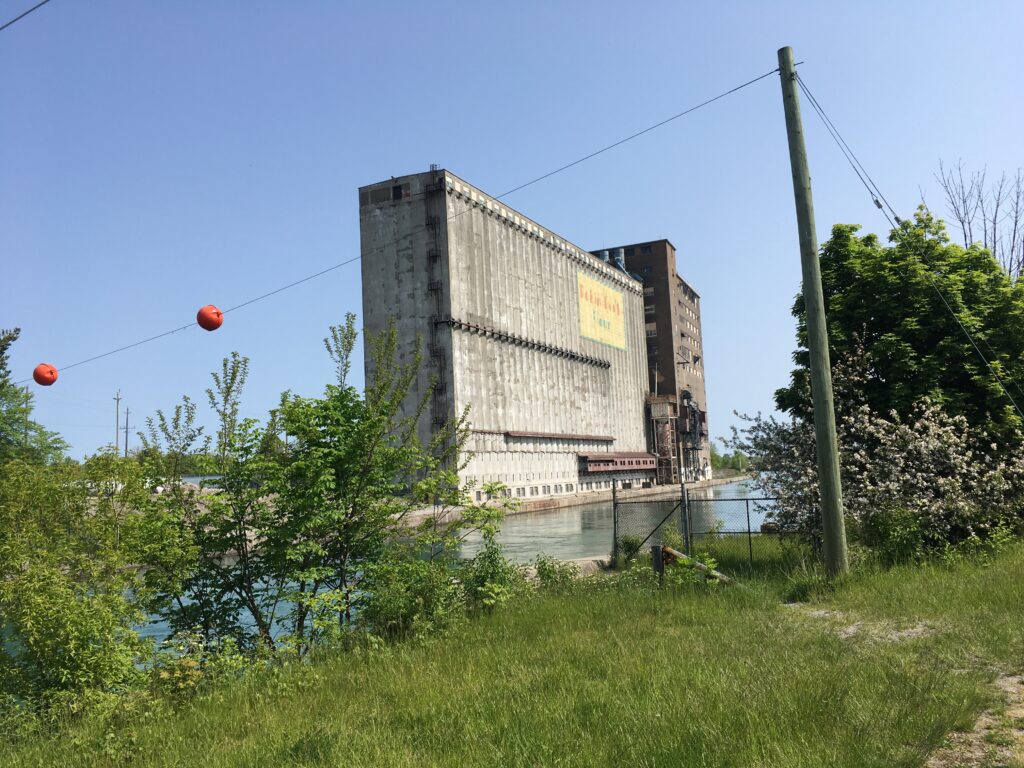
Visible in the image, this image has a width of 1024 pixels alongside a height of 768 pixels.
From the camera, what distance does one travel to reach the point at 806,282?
1175 cm

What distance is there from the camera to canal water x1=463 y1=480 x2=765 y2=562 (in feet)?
101

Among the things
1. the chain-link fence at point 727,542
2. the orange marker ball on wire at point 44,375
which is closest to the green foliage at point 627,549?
the chain-link fence at point 727,542

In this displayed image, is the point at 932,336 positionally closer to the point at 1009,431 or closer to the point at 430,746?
the point at 1009,431

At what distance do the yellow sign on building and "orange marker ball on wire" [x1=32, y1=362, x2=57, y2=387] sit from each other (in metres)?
77.0

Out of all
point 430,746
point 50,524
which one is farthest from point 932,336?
point 50,524

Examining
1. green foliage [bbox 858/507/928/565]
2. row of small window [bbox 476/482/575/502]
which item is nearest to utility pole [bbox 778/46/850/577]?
green foliage [bbox 858/507/928/565]

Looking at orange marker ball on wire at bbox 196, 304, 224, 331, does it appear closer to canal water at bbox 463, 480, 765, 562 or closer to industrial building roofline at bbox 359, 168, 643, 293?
canal water at bbox 463, 480, 765, 562

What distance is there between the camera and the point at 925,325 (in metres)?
15.9

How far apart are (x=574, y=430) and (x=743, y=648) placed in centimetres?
7718

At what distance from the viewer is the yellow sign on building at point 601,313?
90.1m

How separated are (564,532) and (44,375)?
3378 centimetres

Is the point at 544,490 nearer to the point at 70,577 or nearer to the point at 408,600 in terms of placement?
the point at 408,600

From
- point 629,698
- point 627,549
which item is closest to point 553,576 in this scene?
point 627,549

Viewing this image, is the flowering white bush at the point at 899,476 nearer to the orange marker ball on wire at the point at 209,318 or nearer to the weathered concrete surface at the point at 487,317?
the orange marker ball on wire at the point at 209,318
